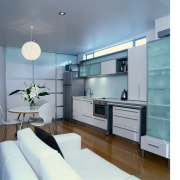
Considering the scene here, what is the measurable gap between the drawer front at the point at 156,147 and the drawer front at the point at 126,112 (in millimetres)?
669

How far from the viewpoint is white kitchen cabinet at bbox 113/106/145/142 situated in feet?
11.8

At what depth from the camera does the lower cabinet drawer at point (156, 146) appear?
2.71m

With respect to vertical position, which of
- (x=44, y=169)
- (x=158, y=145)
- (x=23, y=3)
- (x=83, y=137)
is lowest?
(x=83, y=137)

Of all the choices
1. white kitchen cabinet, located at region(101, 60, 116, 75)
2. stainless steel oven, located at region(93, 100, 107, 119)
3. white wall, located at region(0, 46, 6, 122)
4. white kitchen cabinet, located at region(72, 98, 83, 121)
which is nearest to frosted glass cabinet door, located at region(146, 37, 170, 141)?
stainless steel oven, located at region(93, 100, 107, 119)

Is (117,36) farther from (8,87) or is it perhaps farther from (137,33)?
(8,87)

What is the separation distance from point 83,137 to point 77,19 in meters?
2.68

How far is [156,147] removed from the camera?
9.37ft

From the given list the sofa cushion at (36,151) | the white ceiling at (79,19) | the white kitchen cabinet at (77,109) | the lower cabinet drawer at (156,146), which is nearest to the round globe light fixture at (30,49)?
the white ceiling at (79,19)

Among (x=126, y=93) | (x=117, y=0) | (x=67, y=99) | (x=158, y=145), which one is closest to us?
(x=117, y=0)

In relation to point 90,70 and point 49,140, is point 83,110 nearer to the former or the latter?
point 90,70

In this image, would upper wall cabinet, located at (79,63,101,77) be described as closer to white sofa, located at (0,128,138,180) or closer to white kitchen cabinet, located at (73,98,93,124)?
white kitchen cabinet, located at (73,98,93,124)

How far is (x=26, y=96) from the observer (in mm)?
3768

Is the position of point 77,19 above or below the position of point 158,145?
above

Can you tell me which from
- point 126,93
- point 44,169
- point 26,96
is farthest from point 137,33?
point 44,169
